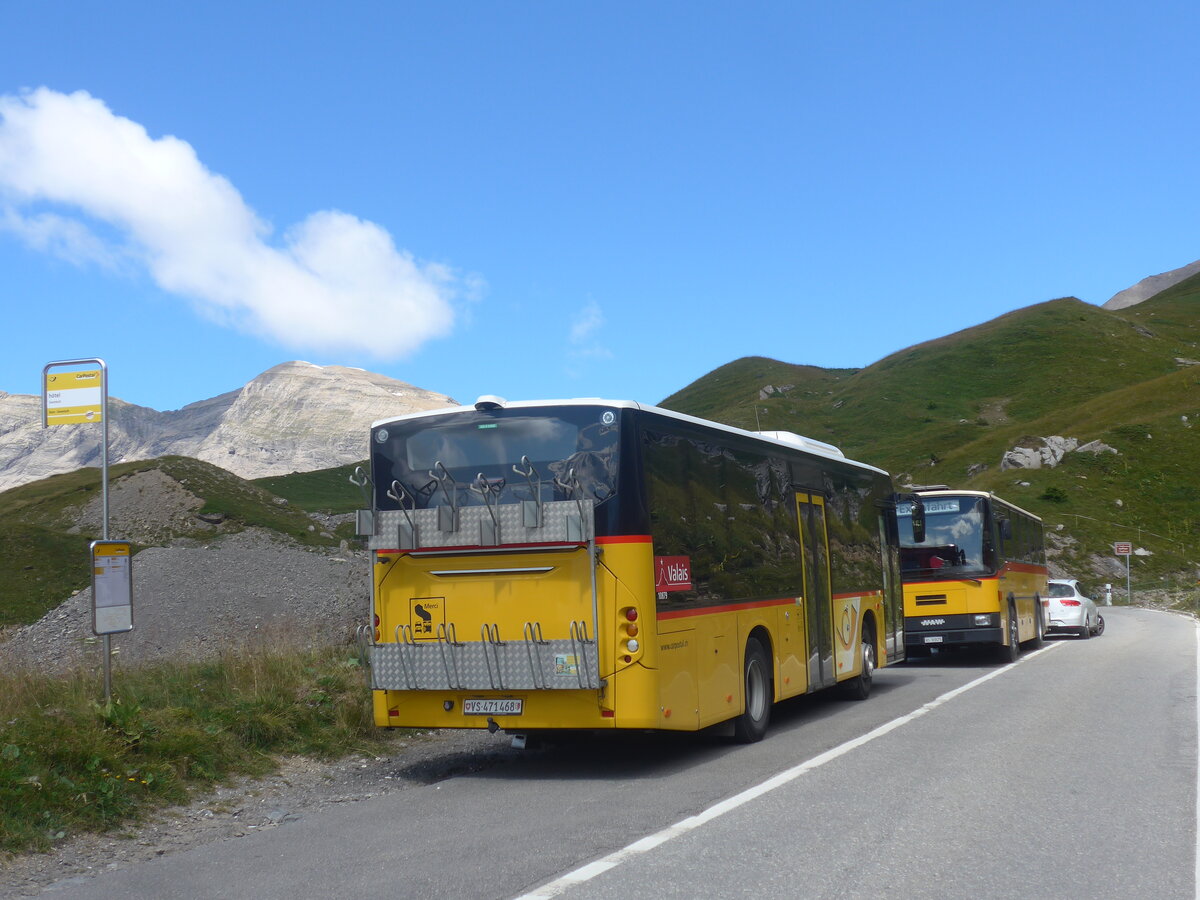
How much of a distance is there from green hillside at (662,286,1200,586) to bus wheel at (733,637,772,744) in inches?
700

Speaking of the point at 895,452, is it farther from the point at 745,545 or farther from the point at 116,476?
the point at 745,545

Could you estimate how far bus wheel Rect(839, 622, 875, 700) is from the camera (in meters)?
15.8

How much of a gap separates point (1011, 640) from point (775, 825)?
16.6 metres

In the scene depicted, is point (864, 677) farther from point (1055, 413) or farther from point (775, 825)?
point (1055, 413)

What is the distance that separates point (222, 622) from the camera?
97.6 ft

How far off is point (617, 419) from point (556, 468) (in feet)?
2.27

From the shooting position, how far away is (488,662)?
9812mm

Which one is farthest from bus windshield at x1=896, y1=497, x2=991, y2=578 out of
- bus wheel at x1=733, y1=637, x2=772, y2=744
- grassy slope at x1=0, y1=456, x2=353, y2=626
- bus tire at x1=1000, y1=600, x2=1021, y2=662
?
grassy slope at x1=0, y1=456, x2=353, y2=626

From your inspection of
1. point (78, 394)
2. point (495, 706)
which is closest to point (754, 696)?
point (495, 706)

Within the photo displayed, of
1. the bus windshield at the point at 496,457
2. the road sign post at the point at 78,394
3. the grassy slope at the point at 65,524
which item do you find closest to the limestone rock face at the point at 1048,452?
the grassy slope at the point at 65,524

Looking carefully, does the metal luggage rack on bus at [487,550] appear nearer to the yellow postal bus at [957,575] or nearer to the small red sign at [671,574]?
the small red sign at [671,574]

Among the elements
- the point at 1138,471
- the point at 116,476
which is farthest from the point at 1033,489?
the point at 116,476

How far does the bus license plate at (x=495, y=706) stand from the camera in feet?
32.2

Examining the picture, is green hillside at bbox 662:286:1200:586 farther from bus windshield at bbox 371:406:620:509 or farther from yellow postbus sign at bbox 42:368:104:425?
yellow postbus sign at bbox 42:368:104:425
